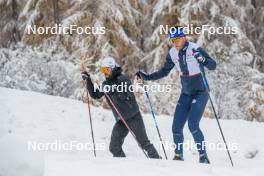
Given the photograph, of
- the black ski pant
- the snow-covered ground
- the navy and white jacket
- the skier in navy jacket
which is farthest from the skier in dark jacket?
the navy and white jacket

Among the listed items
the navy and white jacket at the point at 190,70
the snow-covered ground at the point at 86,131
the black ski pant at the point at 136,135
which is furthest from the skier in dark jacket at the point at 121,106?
the navy and white jacket at the point at 190,70

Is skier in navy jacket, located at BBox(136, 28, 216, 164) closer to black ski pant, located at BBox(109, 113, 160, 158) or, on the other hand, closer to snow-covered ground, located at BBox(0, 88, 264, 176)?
snow-covered ground, located at BBox(0, 88, 264, 176)

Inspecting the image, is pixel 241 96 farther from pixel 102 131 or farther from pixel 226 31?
pixel 102 131

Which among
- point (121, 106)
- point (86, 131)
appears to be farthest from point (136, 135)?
point (86, 131)

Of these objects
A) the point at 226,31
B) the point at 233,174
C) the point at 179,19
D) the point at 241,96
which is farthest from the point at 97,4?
the point at 233,174

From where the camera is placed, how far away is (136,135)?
9195 mm

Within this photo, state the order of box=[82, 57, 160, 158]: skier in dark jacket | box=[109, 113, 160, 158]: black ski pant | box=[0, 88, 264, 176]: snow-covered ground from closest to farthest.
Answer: box=[0, 88, 264, 176]: snow-covered ground, box=[82, 57, 160, 158]: skier in dark jacket, box=[109, 113, 160, 158]: black ski pant

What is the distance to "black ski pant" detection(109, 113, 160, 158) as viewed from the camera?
916 centimetres

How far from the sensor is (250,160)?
11008mm

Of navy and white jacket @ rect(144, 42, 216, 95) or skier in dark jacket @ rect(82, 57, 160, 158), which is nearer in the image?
navy and white jacket @ rect(144, 42, 216, 95)

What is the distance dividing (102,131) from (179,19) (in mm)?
9820

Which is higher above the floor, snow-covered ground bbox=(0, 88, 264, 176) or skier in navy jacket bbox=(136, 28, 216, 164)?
skier in navy jacket bbox=(136, 28, 216, 164)

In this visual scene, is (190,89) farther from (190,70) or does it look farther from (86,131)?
(86,131)

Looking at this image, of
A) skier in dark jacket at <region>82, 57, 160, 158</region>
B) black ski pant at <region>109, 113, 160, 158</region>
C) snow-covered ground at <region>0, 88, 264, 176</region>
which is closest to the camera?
snow-covered ground at <region>0, 88, 264, 176</region>
